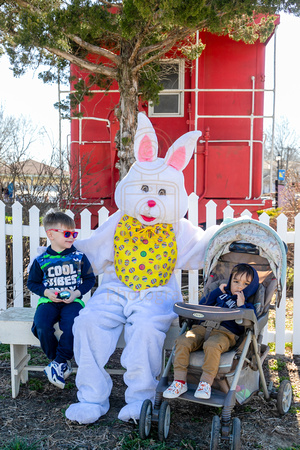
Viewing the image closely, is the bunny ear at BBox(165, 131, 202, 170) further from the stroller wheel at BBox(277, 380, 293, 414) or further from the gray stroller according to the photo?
the stroller wheel at BBox(277, 380, 293, 414)

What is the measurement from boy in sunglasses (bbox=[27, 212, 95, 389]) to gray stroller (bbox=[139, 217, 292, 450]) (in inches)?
31.7

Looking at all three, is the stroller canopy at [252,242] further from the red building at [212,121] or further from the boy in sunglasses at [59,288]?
the red building at [212,121]

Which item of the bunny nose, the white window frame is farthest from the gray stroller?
the white window frame

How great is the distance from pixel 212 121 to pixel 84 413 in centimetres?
615

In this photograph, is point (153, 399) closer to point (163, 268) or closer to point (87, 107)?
point (163, 268)

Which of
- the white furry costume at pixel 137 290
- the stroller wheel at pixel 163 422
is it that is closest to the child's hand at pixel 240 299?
the white furry costume at pixel 137 290

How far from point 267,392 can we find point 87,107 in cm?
633

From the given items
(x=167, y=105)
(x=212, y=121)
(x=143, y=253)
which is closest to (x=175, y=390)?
(x=143, y=253)

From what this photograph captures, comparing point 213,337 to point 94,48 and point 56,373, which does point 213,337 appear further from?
point 94,48

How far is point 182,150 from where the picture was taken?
139 inches

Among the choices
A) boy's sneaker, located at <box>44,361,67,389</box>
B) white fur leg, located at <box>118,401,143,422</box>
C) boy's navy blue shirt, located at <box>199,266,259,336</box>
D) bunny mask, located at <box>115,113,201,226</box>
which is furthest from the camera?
bunny mask, located at <box>115,113,201,226</box>

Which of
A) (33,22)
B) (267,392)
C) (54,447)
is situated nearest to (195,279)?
(267,392)

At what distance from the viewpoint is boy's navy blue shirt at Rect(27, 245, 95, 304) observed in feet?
10.9

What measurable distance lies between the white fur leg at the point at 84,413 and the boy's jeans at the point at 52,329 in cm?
39
